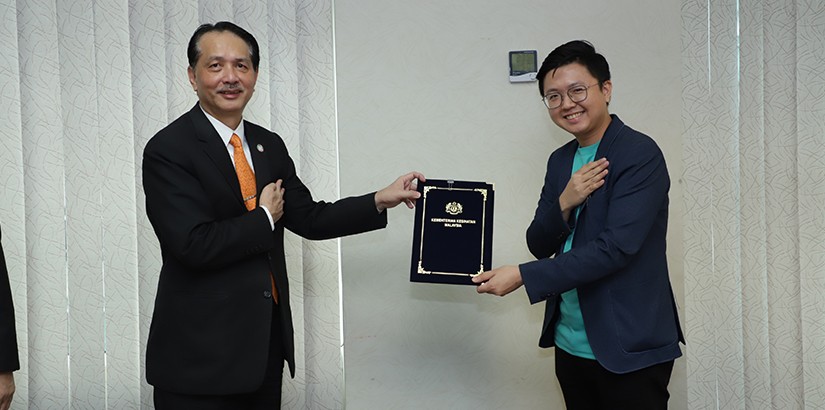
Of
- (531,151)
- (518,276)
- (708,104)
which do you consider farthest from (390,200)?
(708,104)

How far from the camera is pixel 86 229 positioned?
2.49 m

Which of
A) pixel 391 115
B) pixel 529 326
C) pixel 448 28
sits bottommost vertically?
pixel 529 326

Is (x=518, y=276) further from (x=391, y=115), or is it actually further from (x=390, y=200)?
(x=391, y=115)

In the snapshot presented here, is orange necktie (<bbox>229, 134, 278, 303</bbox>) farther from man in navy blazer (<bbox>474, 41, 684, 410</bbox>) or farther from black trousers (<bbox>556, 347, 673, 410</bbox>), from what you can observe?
black trousers (<bbox>556, 347, 673, 410</bbox>)

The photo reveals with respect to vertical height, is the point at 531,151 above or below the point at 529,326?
above

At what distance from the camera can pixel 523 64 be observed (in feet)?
8.39

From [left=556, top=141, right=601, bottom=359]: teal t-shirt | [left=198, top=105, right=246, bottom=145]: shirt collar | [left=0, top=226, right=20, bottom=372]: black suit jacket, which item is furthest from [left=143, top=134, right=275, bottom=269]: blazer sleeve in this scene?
[left=556, top=141, right=601, bottom=359]: teal t-shirt

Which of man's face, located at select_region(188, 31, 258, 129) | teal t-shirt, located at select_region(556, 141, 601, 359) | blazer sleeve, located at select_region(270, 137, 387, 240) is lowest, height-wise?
teal t-shirt, located at select_region(556, 141, 601, 359)

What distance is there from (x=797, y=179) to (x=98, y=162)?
7.71 ft

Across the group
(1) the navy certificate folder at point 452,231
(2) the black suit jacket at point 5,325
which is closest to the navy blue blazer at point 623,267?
(1) the navy certificate folder at point 452,231

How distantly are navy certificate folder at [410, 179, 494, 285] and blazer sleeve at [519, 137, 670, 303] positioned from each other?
0.87 feet

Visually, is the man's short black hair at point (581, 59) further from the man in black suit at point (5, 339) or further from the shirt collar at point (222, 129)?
the man in black suit at point (5, 339)

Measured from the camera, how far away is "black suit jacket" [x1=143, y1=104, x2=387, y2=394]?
1.79 metres

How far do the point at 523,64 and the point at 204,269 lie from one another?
1.33 meters
